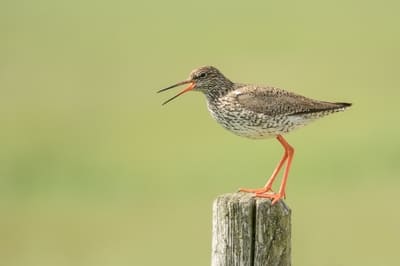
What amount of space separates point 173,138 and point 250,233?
1450 cm

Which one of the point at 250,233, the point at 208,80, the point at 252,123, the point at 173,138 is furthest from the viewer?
the point at 173,138

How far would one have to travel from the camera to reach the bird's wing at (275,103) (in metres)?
7.06

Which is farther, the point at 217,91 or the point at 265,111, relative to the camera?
the point at 217,91

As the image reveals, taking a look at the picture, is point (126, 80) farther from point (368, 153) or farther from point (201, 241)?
point (201, 241)

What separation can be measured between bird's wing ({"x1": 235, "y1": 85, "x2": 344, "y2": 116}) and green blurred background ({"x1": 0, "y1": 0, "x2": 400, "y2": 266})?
128 inches

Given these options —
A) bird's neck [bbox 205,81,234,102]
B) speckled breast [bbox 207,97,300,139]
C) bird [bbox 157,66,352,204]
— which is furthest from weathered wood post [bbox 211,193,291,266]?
bird's neck [bbox 205,81,234,102]

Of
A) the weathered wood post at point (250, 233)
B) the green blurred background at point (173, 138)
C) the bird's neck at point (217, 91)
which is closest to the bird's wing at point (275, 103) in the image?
the bird's neck at point (217, 91)

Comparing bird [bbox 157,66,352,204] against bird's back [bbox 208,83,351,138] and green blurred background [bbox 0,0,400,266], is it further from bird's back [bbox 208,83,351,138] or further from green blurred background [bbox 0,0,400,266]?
green blurred background [bbox 0,0,400,266]

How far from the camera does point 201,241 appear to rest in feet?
41.1

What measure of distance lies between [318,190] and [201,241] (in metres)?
3.41

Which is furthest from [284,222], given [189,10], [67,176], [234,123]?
[189,10]

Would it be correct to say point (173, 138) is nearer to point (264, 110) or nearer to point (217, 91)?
point (217, 91)

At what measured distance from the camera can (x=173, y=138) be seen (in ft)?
64.4

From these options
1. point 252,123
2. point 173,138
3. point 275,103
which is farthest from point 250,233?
point 173,138
